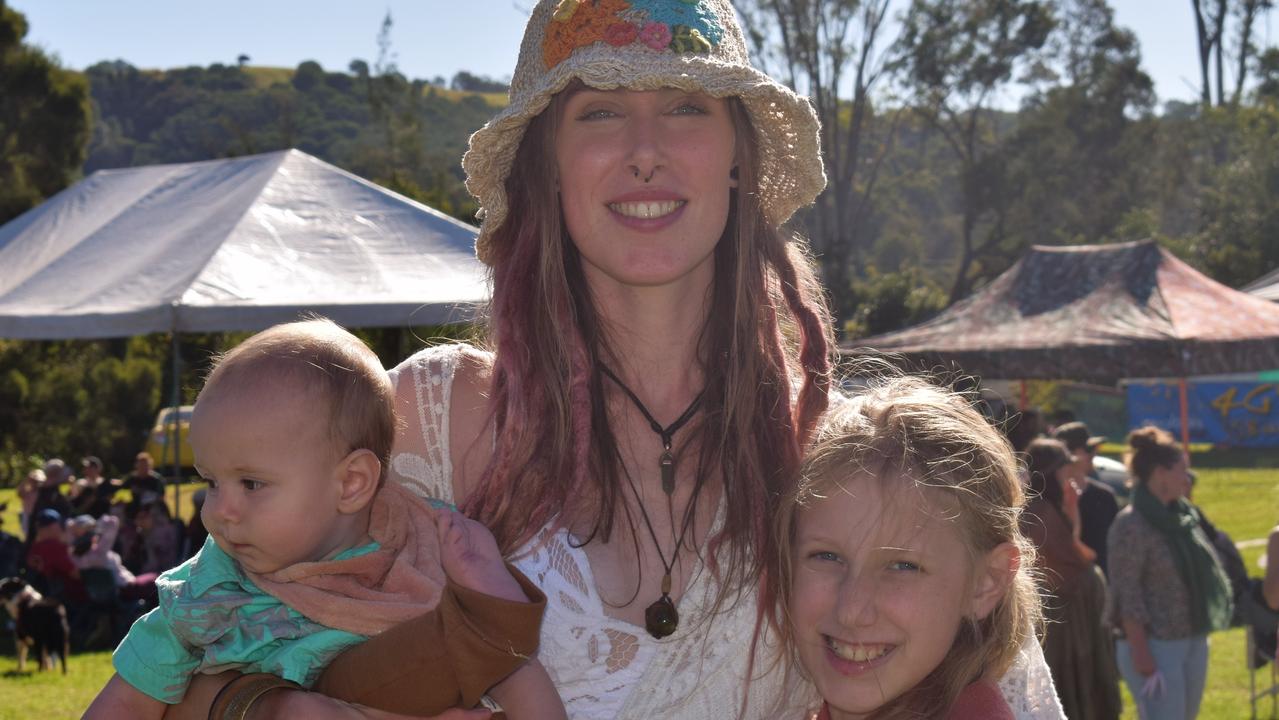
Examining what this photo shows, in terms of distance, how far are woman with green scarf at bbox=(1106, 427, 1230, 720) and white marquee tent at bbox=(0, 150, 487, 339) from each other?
3.84 metres

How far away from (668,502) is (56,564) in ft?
31.3

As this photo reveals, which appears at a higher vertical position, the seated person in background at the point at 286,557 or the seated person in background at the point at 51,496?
the seated person in background at the point at 286,557

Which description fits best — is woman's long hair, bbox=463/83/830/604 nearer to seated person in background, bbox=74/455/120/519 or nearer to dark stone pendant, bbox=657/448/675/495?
dark stone pendant, bbox=657/448/675/495

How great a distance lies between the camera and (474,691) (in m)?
1.60

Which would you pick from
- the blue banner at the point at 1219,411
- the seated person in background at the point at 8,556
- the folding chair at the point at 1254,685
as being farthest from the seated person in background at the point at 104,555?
the blue banner at the point at 1219,411

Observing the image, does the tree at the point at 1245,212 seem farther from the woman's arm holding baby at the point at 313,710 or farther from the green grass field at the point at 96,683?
the woman's arm holding baby at the point at 313,710

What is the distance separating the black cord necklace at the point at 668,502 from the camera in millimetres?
1949

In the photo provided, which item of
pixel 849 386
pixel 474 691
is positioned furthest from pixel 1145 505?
pixel 474 691

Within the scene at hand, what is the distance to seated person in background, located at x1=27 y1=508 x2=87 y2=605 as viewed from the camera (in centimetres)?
1028

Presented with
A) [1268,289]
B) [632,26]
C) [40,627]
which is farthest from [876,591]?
[1268,289]

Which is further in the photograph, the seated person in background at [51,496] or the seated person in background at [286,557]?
the seated person in background at [51,496]

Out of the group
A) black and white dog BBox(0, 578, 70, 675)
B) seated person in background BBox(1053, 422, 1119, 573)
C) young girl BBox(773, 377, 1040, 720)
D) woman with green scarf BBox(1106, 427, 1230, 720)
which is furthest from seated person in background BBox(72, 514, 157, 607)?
young girl BBox(773, 377, 1040, 720)

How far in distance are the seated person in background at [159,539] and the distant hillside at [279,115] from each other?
25531 mm

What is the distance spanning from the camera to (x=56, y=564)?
10.3 metres
